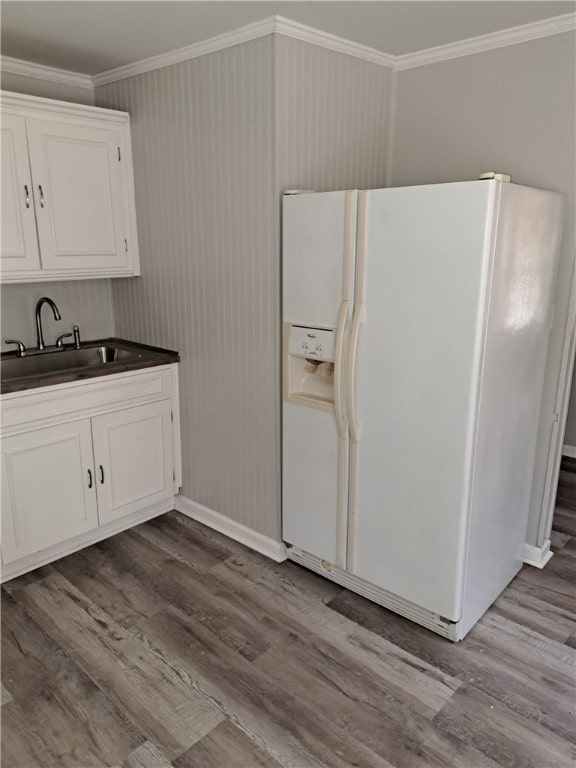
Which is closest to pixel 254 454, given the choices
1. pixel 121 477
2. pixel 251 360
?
pixel 251 360

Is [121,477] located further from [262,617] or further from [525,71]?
[525,71]

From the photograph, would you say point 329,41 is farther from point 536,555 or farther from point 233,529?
point 536,555

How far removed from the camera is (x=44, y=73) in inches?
112

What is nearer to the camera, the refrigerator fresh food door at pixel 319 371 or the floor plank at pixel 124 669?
the floor plank at pixel 124 669

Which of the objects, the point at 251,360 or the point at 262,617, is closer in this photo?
the point at 262,617

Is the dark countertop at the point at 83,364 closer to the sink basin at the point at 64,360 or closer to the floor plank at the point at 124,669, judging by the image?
the sink basin at the point at 64,360

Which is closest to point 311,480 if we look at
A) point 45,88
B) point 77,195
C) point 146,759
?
point 146,759

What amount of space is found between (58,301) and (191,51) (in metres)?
1.50

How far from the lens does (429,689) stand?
6.63ft

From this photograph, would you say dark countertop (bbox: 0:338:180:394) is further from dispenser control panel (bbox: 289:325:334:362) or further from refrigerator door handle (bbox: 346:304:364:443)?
refrigerator door handle (bbox: 346:304:364:443)

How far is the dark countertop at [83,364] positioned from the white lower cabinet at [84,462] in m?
0.04

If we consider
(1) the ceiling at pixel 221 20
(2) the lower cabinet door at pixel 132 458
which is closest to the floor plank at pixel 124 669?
(2) the lower cabinet door at pixel 132 458

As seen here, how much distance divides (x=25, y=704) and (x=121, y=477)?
1.15m

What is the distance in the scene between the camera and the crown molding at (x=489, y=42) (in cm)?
221
